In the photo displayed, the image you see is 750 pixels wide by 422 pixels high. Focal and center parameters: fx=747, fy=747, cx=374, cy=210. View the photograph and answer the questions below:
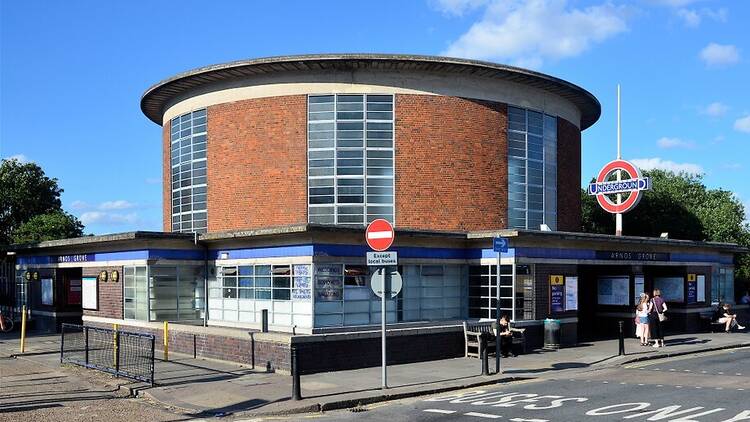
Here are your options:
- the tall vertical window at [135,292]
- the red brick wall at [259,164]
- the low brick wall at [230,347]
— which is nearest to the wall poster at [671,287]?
the red brick wall at [259,164]

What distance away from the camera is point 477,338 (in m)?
20.6

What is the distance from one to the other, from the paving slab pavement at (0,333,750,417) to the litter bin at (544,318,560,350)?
0.39 meters

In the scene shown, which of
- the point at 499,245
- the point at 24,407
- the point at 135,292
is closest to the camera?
the point at 24,407

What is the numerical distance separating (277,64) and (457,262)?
9.73 meters

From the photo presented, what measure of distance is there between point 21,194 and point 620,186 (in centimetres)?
4072

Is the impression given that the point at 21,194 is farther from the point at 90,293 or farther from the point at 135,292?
the point at 135,292

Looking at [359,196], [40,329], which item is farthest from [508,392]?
[40,329]

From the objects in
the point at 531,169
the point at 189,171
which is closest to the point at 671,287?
the point at 531,169

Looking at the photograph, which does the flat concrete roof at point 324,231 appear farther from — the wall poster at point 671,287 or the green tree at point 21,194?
the green tree at point 21,194

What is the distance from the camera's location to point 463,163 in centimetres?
2720

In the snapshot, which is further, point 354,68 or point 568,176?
point 568,176

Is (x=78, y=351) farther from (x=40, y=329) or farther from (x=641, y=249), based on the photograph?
(x=641, y=249)

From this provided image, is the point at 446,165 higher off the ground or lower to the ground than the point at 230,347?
higher

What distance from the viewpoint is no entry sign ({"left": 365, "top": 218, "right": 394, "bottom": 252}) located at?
1529 centimetres
